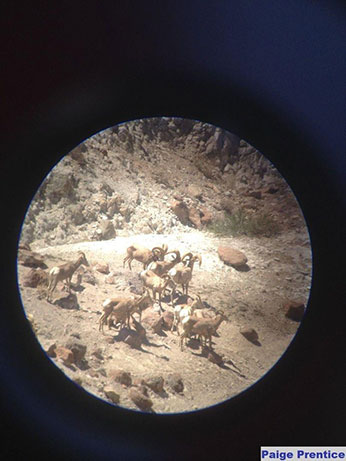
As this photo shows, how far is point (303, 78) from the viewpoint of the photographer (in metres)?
1.18

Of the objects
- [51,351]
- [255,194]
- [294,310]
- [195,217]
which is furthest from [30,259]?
[294,310]

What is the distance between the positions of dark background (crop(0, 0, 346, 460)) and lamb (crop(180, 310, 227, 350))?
272 millimetres

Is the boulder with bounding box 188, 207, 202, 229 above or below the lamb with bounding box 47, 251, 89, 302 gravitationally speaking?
above

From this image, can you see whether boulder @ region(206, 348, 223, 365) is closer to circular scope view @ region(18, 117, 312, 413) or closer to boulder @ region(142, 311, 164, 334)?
circular scope view @ region(18, 117, 312, 413)

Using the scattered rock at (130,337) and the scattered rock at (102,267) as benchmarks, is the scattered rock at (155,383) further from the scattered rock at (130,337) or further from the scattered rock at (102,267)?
the scattered rock at (102,267)

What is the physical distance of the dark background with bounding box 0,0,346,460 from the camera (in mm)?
1139

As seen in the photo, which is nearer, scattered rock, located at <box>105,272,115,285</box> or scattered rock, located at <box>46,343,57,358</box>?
scattered rock, located at <box>46,343,57,358</box>

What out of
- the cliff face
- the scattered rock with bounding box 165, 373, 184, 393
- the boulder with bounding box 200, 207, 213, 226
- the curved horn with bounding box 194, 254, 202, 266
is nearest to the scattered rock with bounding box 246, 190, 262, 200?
the cliff face

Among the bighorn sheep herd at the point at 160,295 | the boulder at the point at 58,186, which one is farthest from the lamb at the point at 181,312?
the boulder at the point at 58,186

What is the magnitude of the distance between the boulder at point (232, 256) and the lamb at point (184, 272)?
3.6 inches

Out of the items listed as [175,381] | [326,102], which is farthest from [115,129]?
[175,381]

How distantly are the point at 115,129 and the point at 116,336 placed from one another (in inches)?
30.0

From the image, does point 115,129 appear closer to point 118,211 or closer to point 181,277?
point 118,211

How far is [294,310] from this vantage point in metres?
1.55
